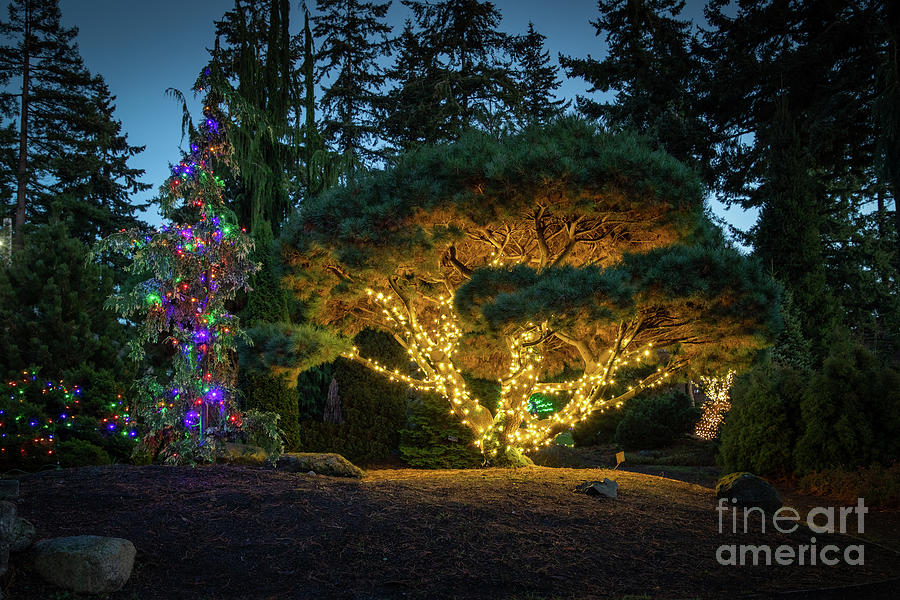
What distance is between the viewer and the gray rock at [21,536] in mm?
3135

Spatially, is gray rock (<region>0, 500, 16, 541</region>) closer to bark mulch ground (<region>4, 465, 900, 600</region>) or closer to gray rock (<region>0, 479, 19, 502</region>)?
bark mulch ground (<region>4, 465, 900, 600</region>)

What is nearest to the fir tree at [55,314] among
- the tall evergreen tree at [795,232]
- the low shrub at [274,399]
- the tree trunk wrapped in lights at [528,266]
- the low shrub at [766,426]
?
the low shrub at [274,399]

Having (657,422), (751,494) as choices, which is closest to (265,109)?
(751,494)

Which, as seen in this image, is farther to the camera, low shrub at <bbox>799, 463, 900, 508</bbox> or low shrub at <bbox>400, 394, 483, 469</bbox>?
low shrub at <bbox>400, 394, 483, 469</bbox>

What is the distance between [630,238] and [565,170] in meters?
2.12

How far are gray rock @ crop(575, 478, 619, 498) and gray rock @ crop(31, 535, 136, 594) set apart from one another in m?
4.07

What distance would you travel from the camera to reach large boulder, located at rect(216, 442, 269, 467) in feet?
21.7

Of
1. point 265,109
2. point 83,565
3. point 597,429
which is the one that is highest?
point 265,109

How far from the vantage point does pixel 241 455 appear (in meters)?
6.92

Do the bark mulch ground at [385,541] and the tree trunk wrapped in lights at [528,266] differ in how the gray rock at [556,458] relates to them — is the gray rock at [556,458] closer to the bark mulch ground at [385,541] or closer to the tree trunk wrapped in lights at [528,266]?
the tree trunk wrapped in lights at [528,266]

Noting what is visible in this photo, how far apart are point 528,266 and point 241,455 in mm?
4223

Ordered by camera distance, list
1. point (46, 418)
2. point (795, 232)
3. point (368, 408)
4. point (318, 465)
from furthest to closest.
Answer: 1. point (795, 232)
2. point (368, 408)
3. point (318, 465)
4. point (46, 418)

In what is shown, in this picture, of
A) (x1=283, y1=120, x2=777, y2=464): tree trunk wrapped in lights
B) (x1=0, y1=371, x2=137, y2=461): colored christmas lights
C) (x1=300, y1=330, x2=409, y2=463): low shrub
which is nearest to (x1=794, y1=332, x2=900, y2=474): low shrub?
(x1=283, y1=120, x2=777, y2=464): tree trunk wrapped in lights

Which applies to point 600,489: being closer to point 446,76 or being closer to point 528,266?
point 528,266
